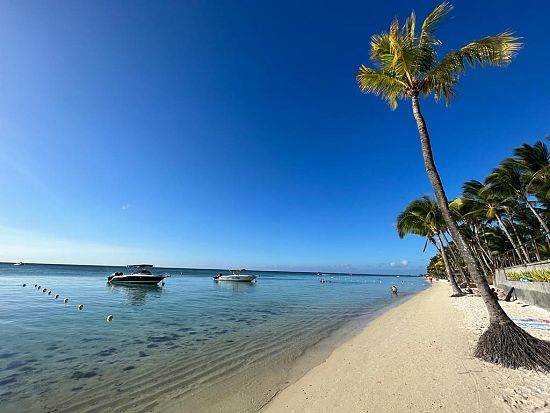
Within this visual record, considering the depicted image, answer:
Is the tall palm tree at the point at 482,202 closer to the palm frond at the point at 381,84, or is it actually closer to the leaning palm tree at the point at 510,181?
the leaning palm tree at the point at 510,181

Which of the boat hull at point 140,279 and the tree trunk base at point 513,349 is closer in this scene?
the tree trunk base at point 513,349

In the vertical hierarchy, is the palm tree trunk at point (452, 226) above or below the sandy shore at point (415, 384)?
above

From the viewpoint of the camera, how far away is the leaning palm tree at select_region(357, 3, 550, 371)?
7.04 m

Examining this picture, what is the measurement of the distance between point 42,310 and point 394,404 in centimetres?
2255

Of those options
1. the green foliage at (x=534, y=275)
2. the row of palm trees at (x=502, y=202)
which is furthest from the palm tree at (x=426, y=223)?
the green foliage at (x=534, y=275)

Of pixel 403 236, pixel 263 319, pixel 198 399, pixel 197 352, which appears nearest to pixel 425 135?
pixel 198 399

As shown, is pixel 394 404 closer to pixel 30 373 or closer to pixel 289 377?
pixel 289 377

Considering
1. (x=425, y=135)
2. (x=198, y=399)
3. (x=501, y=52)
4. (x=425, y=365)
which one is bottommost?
(x=198, y=399)

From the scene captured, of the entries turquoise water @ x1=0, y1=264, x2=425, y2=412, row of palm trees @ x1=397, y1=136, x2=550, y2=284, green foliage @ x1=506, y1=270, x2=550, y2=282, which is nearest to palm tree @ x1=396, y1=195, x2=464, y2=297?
row of palm trees @ x1=397, y1=136, x2=550, y2=284

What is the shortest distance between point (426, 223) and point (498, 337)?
22.8 metres

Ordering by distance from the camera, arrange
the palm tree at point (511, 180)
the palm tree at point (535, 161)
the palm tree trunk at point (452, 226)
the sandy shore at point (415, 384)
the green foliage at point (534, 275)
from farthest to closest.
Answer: the palm tree at point (511, 180), the palm tree at point (535, 161), the green foliage at point (534, 275), the palm tree trunk at point (452, 226), the sandy shore at point (415, 384)

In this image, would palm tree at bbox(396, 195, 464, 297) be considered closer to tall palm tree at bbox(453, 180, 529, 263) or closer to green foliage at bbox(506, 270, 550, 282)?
tall palm tree at bbox(453, 180, 529, 263)

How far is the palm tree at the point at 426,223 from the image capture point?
2756cm

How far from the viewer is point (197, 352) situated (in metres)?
9.98
